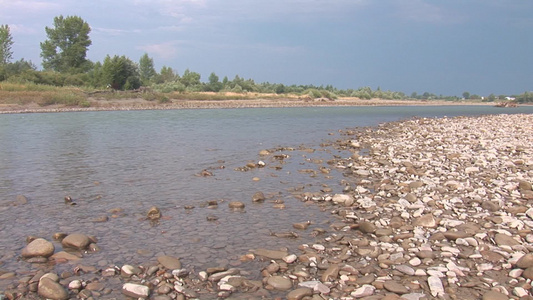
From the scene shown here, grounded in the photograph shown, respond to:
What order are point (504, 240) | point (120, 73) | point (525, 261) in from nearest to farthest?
point (525, 261) < point (504, 240) < point (120, 73)

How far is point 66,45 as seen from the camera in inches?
3898

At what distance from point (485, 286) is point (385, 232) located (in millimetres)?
2167

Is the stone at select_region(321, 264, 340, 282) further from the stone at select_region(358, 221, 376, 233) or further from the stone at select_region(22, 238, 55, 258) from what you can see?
the stone at select_region(22, 238, 55, 258)

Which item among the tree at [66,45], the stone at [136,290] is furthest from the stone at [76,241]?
the tree at [66,45]

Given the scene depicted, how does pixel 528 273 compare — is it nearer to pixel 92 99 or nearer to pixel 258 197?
pixel 258 197

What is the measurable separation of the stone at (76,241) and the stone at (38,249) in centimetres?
28

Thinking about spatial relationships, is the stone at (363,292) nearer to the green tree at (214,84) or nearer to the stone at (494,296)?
the stone at (494,296)

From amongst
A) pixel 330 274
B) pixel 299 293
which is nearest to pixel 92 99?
pixel 330 274

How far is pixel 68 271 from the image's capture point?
5.89m

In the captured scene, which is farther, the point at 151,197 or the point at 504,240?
the point at 151,197

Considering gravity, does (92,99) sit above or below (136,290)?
above

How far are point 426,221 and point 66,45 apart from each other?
108963 mm

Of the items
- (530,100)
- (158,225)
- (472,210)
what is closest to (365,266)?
(472,210)

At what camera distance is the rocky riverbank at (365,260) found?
5137 millimetres
